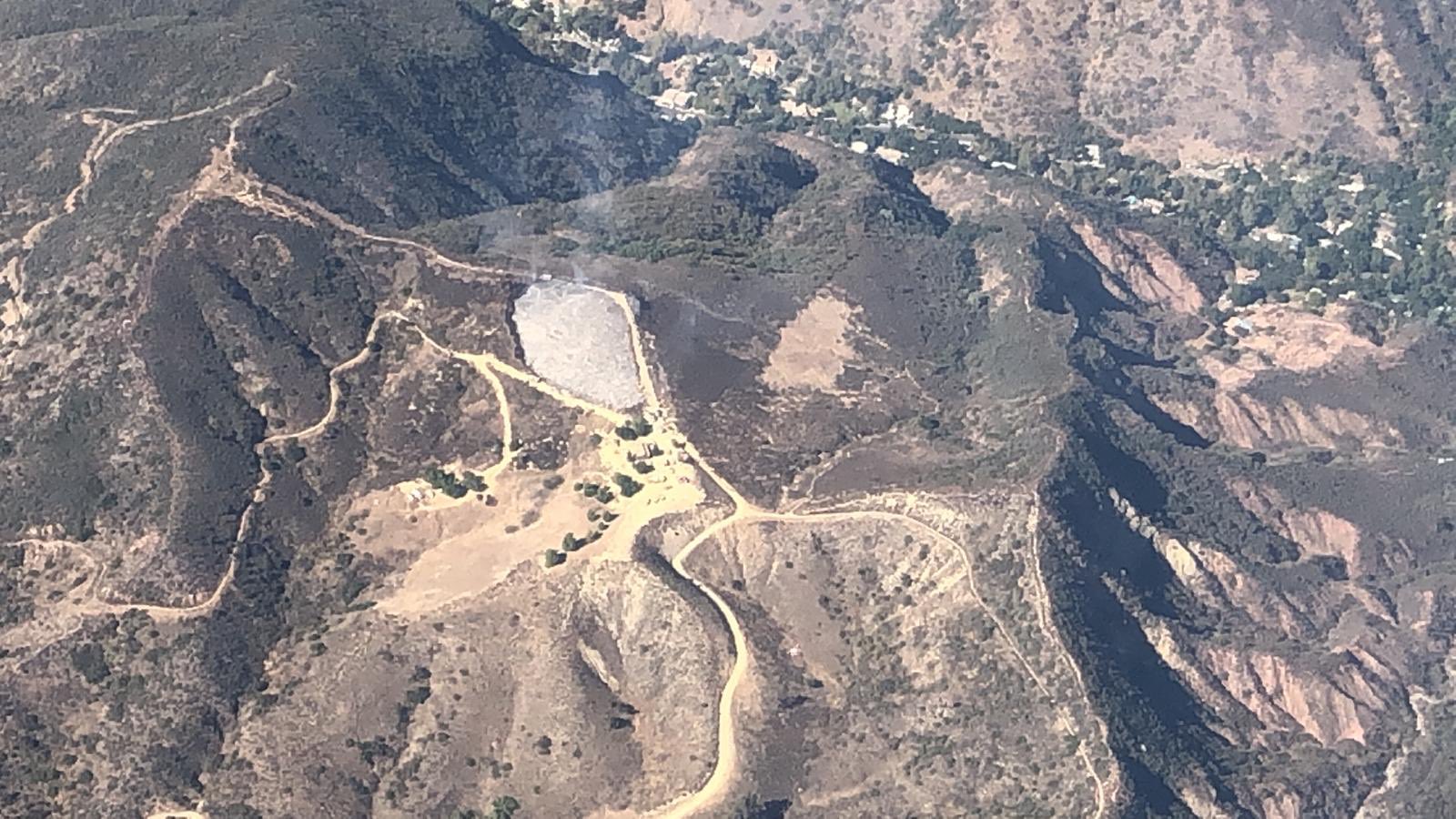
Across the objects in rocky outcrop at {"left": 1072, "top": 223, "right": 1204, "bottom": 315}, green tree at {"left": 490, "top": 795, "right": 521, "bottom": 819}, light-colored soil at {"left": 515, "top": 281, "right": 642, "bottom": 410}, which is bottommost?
green tree at {"left": 490, "top": 795, "right": 521, "bottom": 819}

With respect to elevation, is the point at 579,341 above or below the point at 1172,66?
below

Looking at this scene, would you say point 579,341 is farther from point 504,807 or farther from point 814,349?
point 504,807

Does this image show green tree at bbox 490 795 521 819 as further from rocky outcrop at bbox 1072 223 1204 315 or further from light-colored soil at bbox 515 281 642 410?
rocky outcrop at bbox 1072 223 1204 315

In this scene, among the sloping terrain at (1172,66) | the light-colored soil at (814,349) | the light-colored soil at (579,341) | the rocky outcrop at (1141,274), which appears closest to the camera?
the light-colored soil at (579,341)

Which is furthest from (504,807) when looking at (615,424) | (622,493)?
(615,424)

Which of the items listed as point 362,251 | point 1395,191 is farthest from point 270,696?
point 1395,191

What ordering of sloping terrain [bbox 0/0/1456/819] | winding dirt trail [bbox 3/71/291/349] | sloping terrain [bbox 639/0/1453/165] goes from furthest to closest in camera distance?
sloping terrain [bbox 639/0/1453/165] < winding dirt trail [bbox 3/71/291/349] < sloping terrain [bbox 0/0/1456/819]

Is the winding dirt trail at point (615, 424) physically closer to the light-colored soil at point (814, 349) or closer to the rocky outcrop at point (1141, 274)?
the light-colored soil at point (814, 349)

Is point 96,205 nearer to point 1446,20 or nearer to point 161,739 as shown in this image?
point 161,739

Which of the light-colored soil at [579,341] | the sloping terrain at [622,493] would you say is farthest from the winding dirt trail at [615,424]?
the light-colored soil at [579,341]

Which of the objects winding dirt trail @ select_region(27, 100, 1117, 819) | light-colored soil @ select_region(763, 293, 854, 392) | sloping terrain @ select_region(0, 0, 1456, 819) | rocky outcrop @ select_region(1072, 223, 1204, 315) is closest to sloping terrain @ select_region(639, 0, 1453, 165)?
rocky outcrop @ select_region(1072, 223, 1204, 315)

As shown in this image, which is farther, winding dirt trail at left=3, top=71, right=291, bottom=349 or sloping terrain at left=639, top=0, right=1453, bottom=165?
sloping terrain at left=639, top=0, right=1453, bottom=165

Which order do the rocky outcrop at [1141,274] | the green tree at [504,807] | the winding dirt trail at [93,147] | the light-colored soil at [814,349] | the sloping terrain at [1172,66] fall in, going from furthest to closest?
the sloping terrain at [1172,66]
the rocky outcrop at [1141,274]
the light-colored soil at [814,349]
the winding dirt trail at [93,147]
the green tree at [504,807]

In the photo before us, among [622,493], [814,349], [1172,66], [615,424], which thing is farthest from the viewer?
[1172,66]
